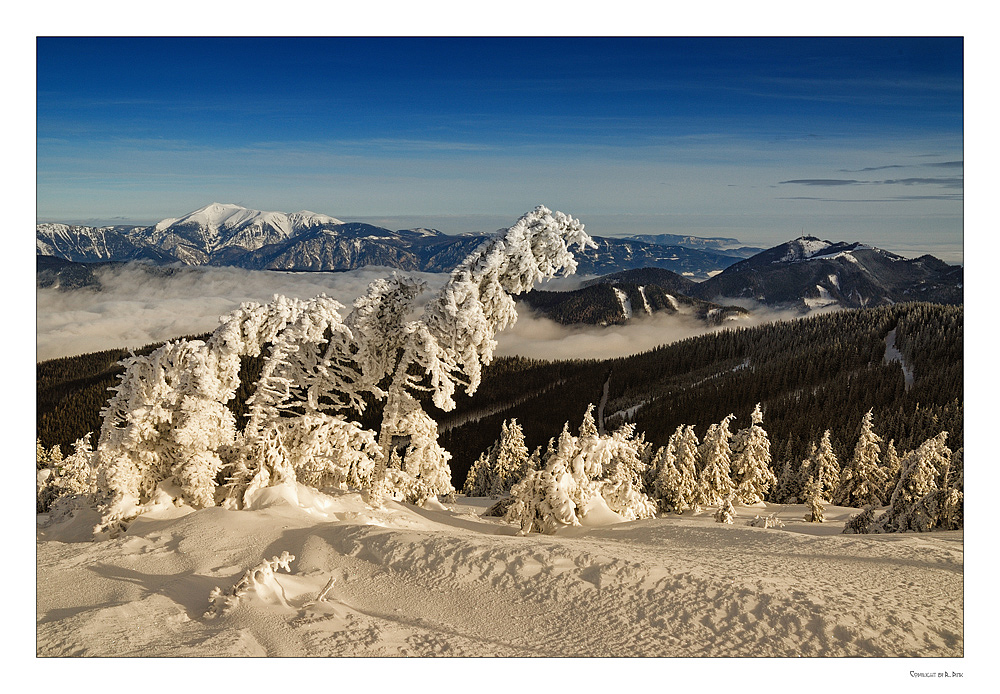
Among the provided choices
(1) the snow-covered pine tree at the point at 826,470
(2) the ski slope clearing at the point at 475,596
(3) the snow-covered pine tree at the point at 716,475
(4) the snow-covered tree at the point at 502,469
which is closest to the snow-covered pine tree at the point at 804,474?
(1) the snow-covered pine tree at the point at 826,470

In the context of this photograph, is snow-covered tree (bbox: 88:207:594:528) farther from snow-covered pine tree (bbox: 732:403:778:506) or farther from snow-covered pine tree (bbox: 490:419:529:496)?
snow-covered pine tree (bbox: 490:419:529:496)

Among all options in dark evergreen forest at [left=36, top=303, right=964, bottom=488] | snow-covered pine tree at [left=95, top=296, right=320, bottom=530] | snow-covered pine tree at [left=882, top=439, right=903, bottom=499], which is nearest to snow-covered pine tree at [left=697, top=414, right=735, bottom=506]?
snow-covered pine tree at [left=882, top=439, right=903, bottom=499]

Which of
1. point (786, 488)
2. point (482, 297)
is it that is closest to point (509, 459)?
point (786, 488)

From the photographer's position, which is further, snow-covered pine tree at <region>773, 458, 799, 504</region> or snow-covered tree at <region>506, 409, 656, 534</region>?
snow-covered pine tree at <region>773, 458, 799, 504</region>

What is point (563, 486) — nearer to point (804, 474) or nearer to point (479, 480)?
point (804, 474)

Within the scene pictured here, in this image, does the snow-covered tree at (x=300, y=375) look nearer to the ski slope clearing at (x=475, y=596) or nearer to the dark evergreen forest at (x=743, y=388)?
the ski slope clearing at (x=475, y=596)
